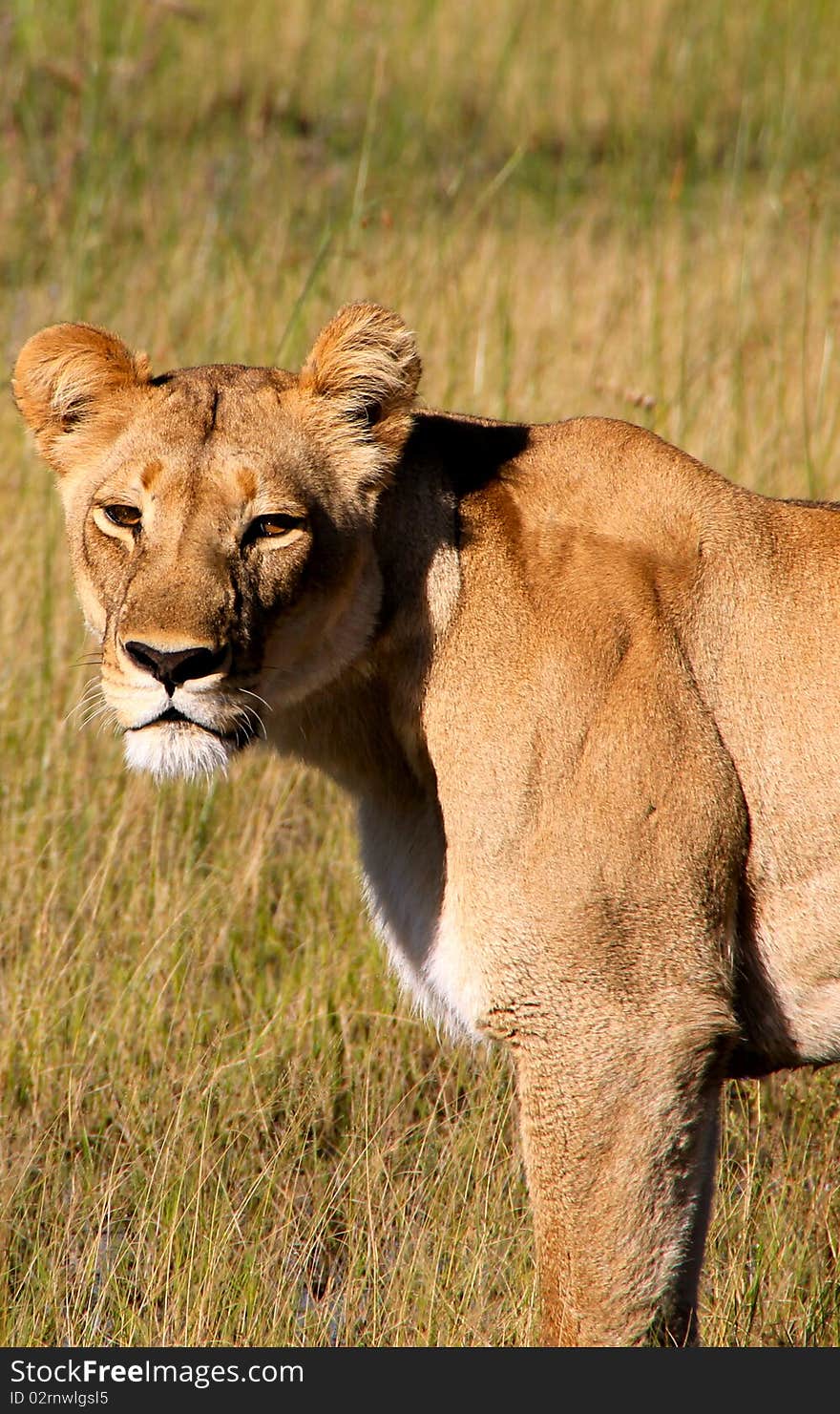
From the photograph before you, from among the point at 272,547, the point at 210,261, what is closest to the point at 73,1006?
the point at 272,547

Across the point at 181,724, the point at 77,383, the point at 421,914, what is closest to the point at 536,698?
the point at 421,914

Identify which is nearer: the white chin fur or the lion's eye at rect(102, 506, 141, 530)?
the white chin fur

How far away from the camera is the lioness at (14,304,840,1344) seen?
119 inches

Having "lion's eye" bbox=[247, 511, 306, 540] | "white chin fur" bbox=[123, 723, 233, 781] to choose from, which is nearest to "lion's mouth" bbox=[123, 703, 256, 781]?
"white chin fur" bbox=[123, 723, 233, 781]

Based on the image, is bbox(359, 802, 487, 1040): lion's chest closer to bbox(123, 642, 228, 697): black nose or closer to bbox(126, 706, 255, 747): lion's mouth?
bbox(126, 706, 255, 747): lion's mouth

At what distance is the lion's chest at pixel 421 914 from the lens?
3186 millimetres

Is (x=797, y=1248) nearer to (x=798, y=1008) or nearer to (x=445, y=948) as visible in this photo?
(x=798, y=1008)

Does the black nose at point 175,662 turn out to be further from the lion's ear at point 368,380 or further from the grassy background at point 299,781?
the grassy background at point 299,781

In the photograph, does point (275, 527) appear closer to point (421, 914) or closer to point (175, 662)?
point (175, 662)

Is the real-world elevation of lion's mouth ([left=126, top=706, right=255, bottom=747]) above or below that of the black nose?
below

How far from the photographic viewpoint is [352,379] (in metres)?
3.33

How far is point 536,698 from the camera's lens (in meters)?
3.13

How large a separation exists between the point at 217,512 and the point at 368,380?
1.59ft

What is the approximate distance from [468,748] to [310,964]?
1590 mm
